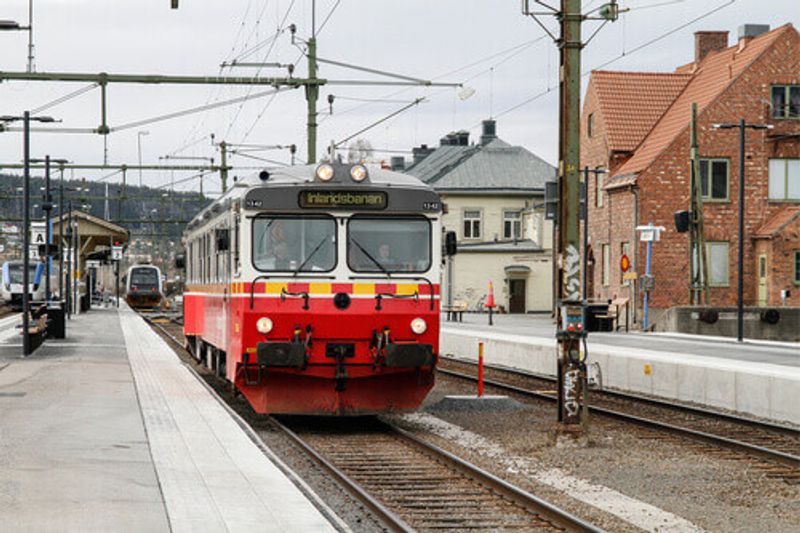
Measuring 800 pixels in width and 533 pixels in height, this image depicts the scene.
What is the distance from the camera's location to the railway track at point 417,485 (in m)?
10.1

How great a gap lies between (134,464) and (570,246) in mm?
5918

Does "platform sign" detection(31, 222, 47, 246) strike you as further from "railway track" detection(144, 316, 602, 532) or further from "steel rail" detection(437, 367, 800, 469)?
"railway track" detection(144, 316, 602, 532)

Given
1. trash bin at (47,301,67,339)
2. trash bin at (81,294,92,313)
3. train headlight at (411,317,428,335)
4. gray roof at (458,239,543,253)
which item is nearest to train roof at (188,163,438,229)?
train headlight at (411,317,428,335)

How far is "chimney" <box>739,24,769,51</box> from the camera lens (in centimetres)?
5502

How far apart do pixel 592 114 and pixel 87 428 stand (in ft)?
151

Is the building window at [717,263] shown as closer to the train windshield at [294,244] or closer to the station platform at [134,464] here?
the station platform at [134,464]

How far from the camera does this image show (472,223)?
252ft

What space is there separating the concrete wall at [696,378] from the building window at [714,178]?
24.4 meters

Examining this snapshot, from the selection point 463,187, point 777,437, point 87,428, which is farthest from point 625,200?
point 87,428

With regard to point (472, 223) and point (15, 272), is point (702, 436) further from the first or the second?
point (15, 272)

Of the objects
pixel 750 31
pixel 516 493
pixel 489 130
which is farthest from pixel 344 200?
pixel 489 130

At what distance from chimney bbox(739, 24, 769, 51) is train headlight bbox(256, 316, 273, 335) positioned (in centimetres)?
4315

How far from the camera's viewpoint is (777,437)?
16.3m

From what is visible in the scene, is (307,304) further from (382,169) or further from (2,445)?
(2,445)
